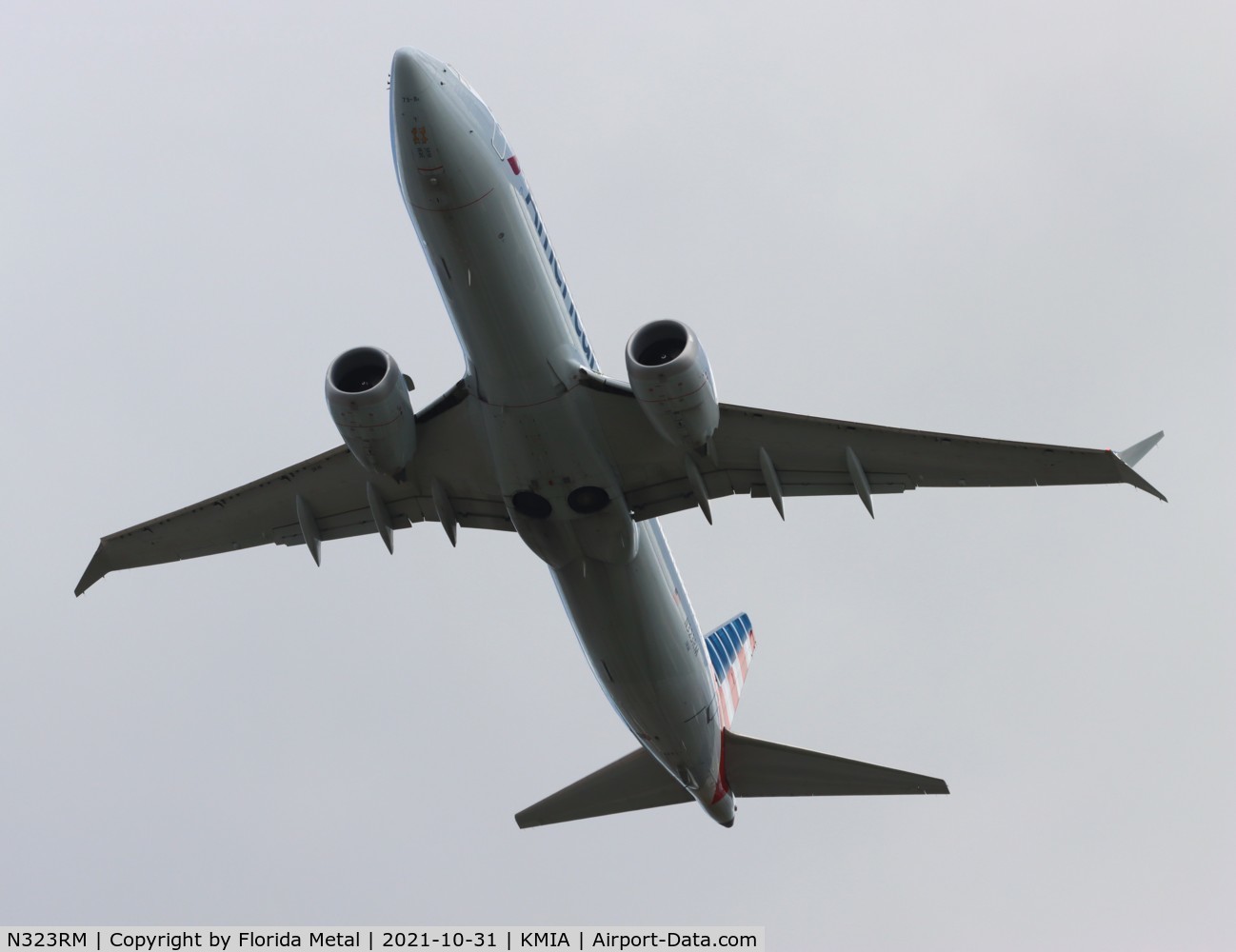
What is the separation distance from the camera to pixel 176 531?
78.4 feet

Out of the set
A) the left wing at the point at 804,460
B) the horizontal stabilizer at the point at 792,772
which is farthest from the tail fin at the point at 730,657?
the left wing at the point at 804,460

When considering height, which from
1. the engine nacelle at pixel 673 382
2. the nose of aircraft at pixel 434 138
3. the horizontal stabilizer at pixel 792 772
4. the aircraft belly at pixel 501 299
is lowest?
the horizontal stabilizer at pixel 792 772

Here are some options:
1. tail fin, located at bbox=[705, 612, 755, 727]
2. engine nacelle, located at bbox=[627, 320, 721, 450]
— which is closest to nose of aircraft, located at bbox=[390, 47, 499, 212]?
engine nacelle, located at bbox=[627, 320, 721, 450]

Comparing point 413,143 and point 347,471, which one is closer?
point 413,143

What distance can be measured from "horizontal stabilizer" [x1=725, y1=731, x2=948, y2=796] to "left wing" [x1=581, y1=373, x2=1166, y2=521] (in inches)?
300

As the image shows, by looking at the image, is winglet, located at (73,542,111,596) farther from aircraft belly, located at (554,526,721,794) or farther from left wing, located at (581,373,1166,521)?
left wing, located at (581,373,1166,521)

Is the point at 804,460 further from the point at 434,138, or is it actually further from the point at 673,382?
the point at 434,138

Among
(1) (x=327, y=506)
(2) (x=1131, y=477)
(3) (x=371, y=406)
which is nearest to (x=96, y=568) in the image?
(1) (x=327, y=506)

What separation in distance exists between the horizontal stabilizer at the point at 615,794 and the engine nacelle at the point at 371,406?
35.4 ft

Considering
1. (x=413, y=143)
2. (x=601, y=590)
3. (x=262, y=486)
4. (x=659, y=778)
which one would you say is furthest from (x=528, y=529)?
(x=659, y=778)

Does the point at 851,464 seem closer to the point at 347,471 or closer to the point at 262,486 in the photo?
the point at 347,471

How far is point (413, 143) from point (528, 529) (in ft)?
22.5

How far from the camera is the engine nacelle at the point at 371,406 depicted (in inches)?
766

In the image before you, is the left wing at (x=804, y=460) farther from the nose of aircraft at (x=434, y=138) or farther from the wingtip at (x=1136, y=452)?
the nose of aircraft at (x=434, y=138)
